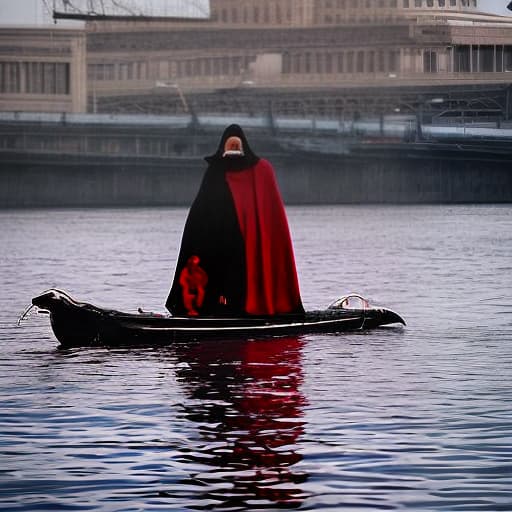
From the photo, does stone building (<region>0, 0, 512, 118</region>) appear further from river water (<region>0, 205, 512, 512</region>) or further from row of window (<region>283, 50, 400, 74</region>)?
river water (<region>0, 205, 512, 512</region>)

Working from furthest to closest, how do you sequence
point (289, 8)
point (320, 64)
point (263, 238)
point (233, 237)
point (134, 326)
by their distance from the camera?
point (289, 8)
point (320, 64)
point (263, 238)
point (233, 237)
point (134, 326)

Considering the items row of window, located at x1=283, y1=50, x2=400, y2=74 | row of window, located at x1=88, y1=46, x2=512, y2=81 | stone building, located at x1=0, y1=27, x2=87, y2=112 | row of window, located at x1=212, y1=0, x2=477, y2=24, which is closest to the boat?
row of window, located at x1=212, y1=0, x2=477, y2=24

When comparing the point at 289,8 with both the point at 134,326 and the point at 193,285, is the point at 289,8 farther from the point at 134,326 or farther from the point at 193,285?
the point at 134,326

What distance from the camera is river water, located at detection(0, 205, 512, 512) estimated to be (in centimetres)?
1520

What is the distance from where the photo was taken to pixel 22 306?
40281mm

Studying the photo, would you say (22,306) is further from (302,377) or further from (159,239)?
(159,239)

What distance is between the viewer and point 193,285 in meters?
27.9

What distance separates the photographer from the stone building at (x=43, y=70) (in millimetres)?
147500

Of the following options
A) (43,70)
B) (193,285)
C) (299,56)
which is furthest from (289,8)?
(193,285)

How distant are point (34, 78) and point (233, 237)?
122 meters

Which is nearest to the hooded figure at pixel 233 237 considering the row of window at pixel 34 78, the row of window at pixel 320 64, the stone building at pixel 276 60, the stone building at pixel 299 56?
Answer: the stone building at pixel 276 60

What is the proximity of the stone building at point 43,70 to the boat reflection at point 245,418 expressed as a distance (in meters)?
120

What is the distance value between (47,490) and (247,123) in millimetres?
128470

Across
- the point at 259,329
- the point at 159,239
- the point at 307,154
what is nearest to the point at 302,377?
the point at 259,329
